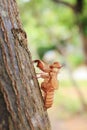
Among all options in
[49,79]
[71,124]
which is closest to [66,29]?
[71,124]

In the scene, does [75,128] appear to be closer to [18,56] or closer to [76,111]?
[76,111]

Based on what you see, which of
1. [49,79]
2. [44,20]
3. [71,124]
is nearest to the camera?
[49,79]

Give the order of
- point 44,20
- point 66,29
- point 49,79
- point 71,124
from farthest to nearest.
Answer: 1. point 44,20
2. point 66,29
3. point 71,124
4. point 49,79

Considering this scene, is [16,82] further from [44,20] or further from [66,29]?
[44,20]

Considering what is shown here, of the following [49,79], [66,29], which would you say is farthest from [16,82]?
[66,29]

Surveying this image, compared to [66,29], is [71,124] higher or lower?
lower

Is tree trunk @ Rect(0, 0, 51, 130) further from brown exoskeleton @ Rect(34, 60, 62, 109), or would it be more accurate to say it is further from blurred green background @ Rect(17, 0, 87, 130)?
blurred green background @ Rect(17, 0, 87, 130)

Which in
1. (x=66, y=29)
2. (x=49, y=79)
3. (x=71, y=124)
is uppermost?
(x=66, y=29)

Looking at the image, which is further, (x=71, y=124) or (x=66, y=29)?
(x=66, y=29)

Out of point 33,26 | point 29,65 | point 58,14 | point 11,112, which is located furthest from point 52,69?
point 33,26

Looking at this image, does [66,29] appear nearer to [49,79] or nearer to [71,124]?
[71,124]
